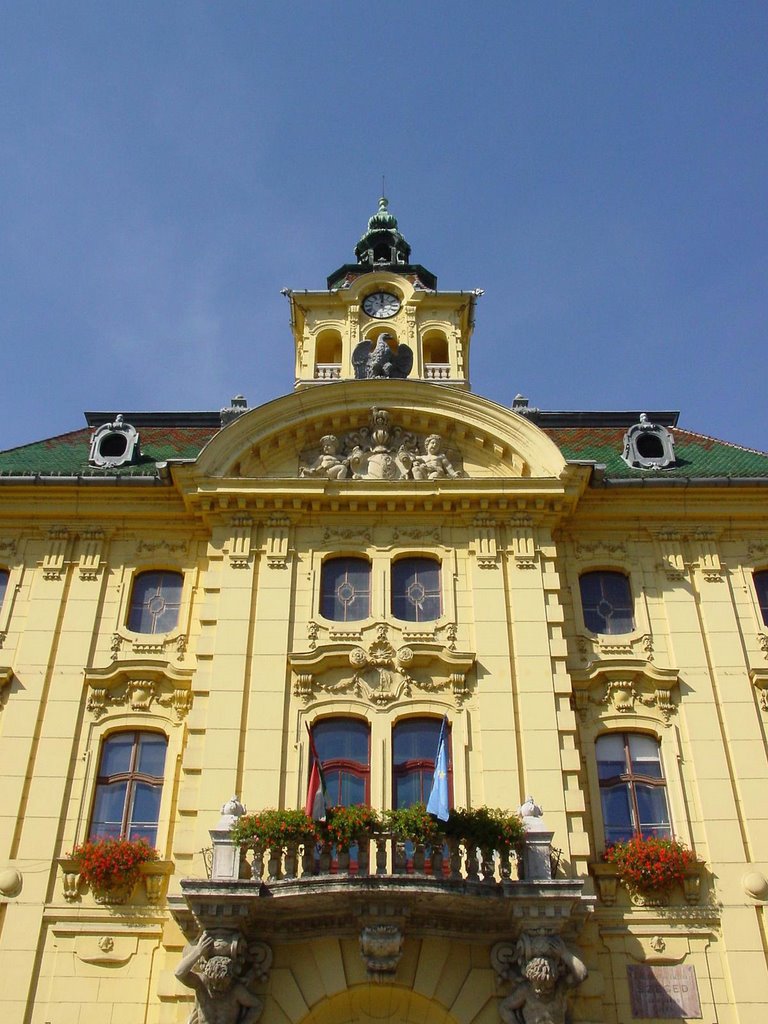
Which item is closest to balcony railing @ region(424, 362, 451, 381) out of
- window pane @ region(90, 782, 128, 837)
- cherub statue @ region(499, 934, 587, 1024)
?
window pane @ region(90, 782, 128, 837)

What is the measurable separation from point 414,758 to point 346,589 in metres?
3.87

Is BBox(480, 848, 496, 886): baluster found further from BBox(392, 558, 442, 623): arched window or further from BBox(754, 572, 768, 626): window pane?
BBox(754, 572, 768, 626): window pane

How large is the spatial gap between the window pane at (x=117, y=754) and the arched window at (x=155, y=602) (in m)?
2.31

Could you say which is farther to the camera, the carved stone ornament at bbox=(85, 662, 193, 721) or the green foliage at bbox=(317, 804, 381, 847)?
the carved stone ornament at bbox=(85, 662, 193, 721)

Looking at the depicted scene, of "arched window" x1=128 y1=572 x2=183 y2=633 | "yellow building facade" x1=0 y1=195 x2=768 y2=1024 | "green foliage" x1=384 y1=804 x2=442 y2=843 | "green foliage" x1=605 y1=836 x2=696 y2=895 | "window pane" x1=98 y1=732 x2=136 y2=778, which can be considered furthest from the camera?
"arched window" x1=128 y1=572 x2=183 y2=633

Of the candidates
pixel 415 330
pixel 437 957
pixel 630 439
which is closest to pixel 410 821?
pixel 437 957

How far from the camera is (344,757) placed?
19953mm

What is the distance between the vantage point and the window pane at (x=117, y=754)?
20203mm

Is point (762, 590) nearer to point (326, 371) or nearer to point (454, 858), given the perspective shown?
point (454, 858)

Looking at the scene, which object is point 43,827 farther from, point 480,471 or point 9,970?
point 480,471

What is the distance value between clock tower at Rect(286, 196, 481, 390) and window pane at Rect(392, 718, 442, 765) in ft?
31.1

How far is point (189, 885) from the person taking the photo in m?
16.8

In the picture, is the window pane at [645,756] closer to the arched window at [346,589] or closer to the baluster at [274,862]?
the arched window at [346,589]

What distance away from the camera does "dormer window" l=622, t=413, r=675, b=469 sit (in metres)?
25.0
